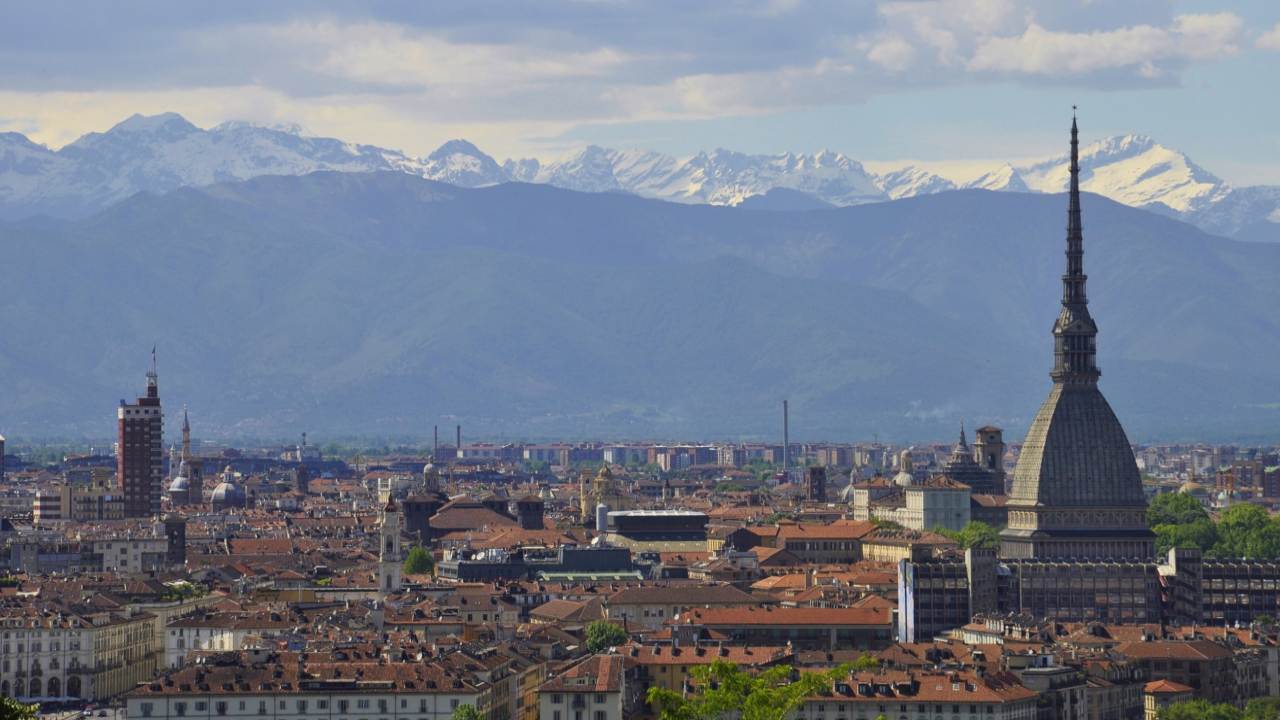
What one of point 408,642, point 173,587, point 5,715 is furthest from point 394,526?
point 5,715

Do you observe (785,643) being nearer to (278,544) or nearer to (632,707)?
(632,707)

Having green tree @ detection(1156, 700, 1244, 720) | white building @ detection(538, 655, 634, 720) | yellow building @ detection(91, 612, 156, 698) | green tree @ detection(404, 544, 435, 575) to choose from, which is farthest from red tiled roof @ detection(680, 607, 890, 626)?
green tree @ detection(404, 544, 435, 575)

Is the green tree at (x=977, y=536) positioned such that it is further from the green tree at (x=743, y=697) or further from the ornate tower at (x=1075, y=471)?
the green tree at (x=743, y=697)

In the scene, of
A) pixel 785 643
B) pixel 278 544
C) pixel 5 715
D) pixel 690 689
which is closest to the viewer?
pixel 5 715

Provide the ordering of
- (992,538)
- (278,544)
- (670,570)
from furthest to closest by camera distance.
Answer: (278,544) < (992,538) < (670,570)

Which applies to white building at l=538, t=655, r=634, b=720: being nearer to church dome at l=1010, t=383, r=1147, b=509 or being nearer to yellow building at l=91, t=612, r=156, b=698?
yellow building at l=91, t=612, r=156, b=698

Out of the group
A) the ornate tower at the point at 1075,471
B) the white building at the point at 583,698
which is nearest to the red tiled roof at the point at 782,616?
the white building at the point at 583,698

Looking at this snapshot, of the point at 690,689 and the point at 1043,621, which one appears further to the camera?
the point at 1043,621
